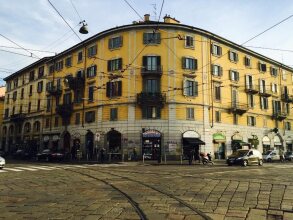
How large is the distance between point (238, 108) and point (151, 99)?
38.1ft

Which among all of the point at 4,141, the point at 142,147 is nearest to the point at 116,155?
the point at 142,147

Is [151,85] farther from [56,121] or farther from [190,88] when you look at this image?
[56,121]

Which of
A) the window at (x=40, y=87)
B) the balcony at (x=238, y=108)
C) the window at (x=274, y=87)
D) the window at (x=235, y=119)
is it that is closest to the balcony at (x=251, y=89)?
the balcony at (x=238, y=108)

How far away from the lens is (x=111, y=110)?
3378 centimetres

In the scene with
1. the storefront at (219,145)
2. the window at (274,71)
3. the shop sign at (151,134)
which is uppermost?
the window at (274,71)

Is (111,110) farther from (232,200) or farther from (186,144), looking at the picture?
(232,200)

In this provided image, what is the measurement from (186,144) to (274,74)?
20.9 m

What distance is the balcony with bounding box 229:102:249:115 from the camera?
3676 cm

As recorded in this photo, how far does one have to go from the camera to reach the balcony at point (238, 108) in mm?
36763

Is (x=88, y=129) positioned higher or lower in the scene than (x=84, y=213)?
higher

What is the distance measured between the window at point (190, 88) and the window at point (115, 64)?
7344 millimetres

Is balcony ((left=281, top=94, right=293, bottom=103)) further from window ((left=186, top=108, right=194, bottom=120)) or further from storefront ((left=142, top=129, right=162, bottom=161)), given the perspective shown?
storefront ((left=142, top=129, right=162, bottom=161))

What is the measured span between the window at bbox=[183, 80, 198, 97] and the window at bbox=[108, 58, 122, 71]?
7.34 m

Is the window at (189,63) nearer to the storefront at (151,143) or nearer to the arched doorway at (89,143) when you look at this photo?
the storefront at (151,143)
